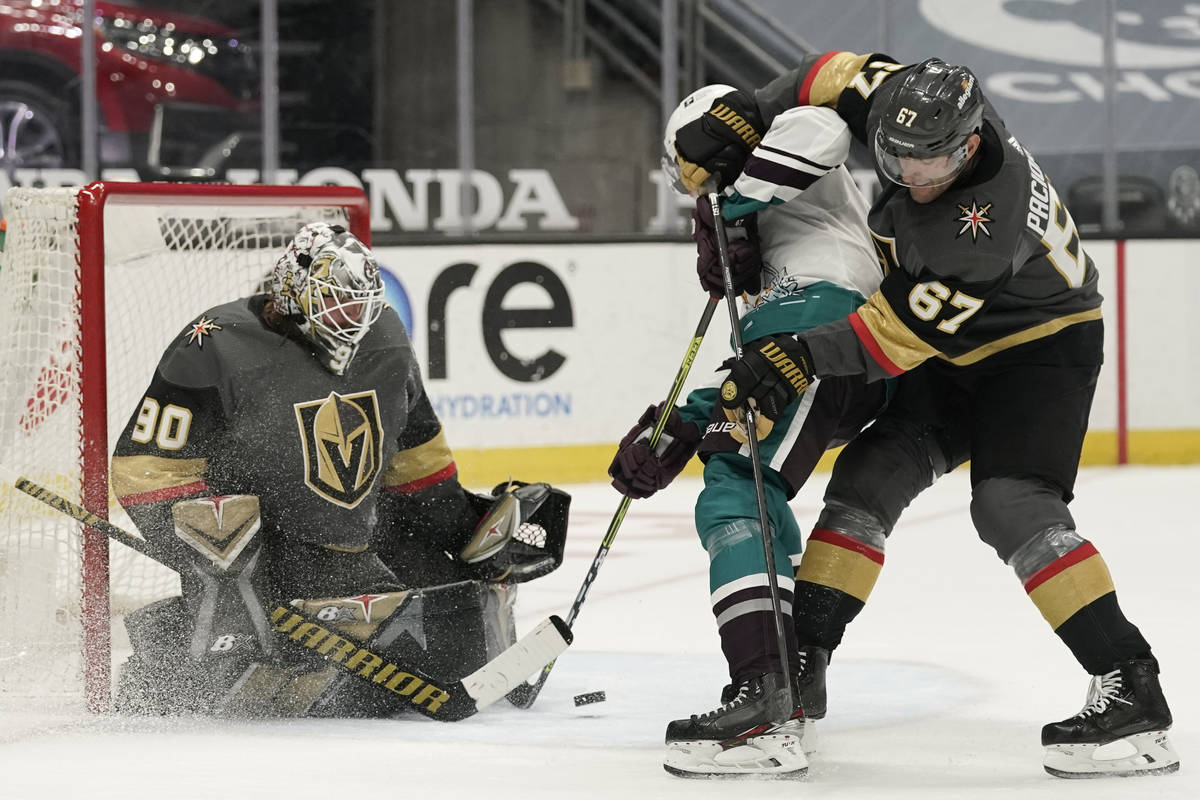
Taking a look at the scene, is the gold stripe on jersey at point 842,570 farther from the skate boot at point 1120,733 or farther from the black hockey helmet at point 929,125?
the black hockey helmet at point 929,125

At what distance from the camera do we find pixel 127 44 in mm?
6270

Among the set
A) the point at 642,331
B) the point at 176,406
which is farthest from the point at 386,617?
the point at 642,331

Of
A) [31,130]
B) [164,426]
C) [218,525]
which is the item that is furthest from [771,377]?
[31,130]

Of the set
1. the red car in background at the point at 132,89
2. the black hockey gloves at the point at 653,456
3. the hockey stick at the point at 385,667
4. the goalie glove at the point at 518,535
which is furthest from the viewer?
the red car in background at the point at 132,89

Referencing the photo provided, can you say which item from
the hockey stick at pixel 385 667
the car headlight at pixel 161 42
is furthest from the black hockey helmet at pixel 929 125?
the car headlight at pixel 161 42

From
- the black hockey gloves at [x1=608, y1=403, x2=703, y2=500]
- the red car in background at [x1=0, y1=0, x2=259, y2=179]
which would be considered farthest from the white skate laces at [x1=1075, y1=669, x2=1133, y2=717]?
the red car in background at [x1=0, y1=0, x2=259, y2=179]

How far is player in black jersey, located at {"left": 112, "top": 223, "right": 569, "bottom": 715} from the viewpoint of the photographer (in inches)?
104

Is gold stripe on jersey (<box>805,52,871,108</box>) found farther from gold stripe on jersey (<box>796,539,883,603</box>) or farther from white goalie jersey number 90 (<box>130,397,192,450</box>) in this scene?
white goalie jersey number 90 (<box>130,397,192,450</box>)

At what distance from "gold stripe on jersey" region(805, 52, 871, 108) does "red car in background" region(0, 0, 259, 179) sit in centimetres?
408

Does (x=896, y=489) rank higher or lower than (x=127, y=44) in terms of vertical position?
lower

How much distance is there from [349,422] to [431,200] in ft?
11.7

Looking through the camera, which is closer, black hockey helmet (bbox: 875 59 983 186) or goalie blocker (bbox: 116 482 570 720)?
black hockey helmet (bbox: 875 59 983 186)

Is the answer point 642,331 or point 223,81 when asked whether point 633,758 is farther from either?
point 223,81

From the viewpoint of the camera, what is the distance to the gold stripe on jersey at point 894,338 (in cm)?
224
